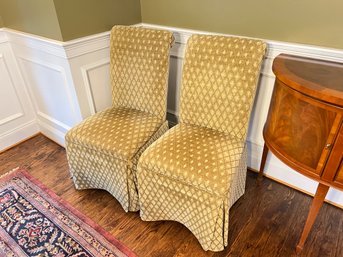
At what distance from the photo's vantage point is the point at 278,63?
1.32m

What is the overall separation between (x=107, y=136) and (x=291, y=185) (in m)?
1.26

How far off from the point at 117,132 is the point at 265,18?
1.04m

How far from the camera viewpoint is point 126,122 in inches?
66.1

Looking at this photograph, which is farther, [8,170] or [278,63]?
[8,170]

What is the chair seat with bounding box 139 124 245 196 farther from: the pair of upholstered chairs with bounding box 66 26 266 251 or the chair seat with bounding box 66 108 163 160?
the chair seat with bounding box 66 108 163 160

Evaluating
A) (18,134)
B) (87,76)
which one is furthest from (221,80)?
(18,134)

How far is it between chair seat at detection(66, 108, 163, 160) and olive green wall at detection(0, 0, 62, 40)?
0.56m

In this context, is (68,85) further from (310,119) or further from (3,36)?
(310,119)

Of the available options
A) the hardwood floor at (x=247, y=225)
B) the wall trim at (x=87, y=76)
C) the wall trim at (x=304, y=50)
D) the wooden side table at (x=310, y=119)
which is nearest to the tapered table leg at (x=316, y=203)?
the wooden side table at (x=310, y=119)

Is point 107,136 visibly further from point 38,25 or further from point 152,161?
point 38,25

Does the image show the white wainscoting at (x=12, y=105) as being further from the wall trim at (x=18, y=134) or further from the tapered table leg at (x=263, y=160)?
the tapered table leg at (x=263, y=160)

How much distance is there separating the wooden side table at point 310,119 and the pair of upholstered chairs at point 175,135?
21cm

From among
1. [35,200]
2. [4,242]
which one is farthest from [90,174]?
[4,242]

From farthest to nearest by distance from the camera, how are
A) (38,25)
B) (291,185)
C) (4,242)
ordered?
(291,185) → (38,25) → (4,242)
